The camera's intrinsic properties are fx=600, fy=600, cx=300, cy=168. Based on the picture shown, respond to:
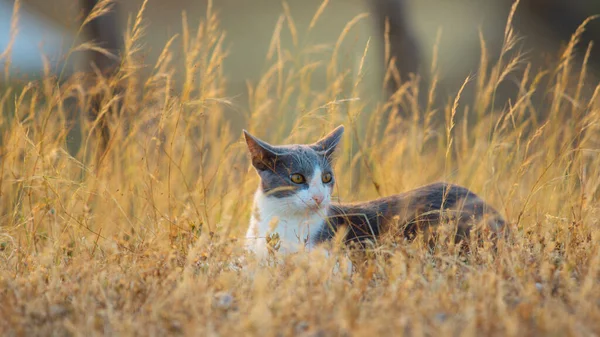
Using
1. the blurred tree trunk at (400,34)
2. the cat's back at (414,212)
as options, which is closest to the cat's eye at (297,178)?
the cat's back at (414,212)

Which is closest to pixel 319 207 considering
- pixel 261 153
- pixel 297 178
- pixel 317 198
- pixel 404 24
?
pixel 317 198

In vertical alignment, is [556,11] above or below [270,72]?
above

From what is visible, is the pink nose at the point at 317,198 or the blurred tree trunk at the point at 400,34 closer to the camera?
the pink nose at the point at 317,198

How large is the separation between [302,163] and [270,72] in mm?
1287

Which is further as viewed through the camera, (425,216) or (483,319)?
(425,216)

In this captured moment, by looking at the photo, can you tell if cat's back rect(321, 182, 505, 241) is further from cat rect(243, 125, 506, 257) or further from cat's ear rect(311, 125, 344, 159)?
cat's ear rect(311, 125, 344, 159)

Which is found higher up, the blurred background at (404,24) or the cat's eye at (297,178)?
the blurred background at (404,24)

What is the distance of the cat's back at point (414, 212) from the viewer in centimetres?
357

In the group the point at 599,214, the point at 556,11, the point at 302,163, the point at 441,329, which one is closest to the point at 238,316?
the point at 441,329

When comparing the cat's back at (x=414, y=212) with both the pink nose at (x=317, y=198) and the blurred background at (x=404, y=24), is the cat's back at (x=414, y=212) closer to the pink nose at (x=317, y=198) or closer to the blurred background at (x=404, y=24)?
the pink nose at (x=317, y=198)

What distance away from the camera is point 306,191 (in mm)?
3471

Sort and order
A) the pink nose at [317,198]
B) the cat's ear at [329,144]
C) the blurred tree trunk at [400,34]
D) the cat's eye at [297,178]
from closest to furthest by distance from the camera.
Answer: the pink nose at [317,198], the cat's eye at [297,178], the cat's ear at [329,144], the blurred tree trunk at [400,34]

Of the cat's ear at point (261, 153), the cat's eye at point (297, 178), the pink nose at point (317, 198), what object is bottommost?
the pink nose at point (317, 198)

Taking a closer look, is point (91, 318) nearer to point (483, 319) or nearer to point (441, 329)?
point (441, 329)
